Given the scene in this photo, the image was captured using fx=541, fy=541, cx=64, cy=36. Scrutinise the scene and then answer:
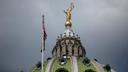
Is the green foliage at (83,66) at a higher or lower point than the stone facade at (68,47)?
lower

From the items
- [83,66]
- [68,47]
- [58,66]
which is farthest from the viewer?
[68,47]

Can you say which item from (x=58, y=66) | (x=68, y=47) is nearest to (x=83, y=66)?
(x=58, y=66)

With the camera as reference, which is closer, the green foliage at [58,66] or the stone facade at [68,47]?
the green foliage at [58,66]

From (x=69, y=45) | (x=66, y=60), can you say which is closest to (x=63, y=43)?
(x=69, y=45)

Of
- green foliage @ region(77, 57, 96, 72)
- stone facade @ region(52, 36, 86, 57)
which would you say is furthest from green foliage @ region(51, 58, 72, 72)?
stone facade @ region(52, 36, 86, 57)

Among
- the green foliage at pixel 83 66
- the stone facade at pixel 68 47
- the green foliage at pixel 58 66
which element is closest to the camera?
the green foliage at pixel 83 66

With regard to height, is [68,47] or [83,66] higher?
[68,47]

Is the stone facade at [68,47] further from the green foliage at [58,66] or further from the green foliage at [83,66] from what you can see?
the green foliage at [83,66]

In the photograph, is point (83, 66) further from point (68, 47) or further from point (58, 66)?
point (68, 47)

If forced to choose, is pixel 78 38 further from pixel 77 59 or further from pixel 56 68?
pixel 56 68

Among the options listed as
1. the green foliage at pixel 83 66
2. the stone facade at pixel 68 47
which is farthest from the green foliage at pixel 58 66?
the stone facade at pixel 68 47

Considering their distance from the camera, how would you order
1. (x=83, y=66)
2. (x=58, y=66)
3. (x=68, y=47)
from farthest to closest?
(x=68, y=47)
(x=83, y=66)
(x=58, y=66)

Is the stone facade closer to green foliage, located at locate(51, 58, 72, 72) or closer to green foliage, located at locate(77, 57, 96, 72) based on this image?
green foliage, located at locate(51, 58, 72, 72)

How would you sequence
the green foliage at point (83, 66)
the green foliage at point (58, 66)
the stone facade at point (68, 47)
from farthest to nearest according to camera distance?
the stone facade at point (68, 47) → the green foliage at point (58, 66) → the green foliage at point (83, 66)
